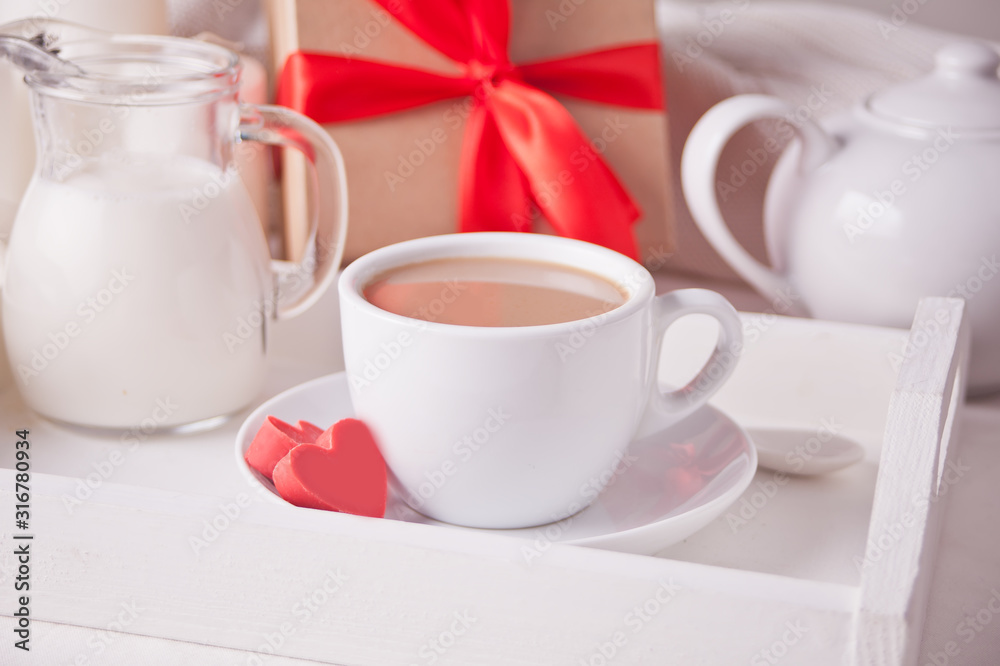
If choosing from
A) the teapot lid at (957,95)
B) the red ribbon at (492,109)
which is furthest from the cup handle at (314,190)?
the teapot lid at (957,95)

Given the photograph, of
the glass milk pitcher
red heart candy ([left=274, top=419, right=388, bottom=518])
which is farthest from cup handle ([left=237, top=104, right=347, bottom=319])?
red heart candy ([left=274, top=419, right=388, bottom=518])

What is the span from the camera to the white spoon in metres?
0.64

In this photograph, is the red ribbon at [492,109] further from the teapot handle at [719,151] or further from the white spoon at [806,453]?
the white spoon at [806,453]

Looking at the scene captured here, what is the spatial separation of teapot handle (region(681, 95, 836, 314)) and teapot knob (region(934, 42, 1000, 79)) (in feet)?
0.33

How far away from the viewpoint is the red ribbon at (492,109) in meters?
0.81

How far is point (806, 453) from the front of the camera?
2.13 ft

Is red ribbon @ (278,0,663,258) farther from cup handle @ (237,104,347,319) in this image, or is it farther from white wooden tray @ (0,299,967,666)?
white wooden tray @ (0,299,967,666)

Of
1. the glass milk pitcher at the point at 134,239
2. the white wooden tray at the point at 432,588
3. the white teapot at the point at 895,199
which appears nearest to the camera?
the white wooden tray at the point at 432,588

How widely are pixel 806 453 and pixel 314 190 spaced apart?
0.37 meters

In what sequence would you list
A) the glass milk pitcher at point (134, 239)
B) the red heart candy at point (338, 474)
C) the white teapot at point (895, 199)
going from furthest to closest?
the white teapot at point (895, 199)
the glass milk pitcher at point (134, 239)
the red heart candy at point (338, 474)

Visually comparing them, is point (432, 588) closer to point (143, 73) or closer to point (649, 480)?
point (649, 480)

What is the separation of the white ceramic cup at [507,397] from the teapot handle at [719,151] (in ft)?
0.91

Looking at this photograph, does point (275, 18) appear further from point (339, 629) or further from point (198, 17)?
point (339, 629)

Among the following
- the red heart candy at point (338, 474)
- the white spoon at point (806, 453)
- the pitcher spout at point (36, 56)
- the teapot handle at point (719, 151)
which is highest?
the pitcher spout at point (36, 56)
